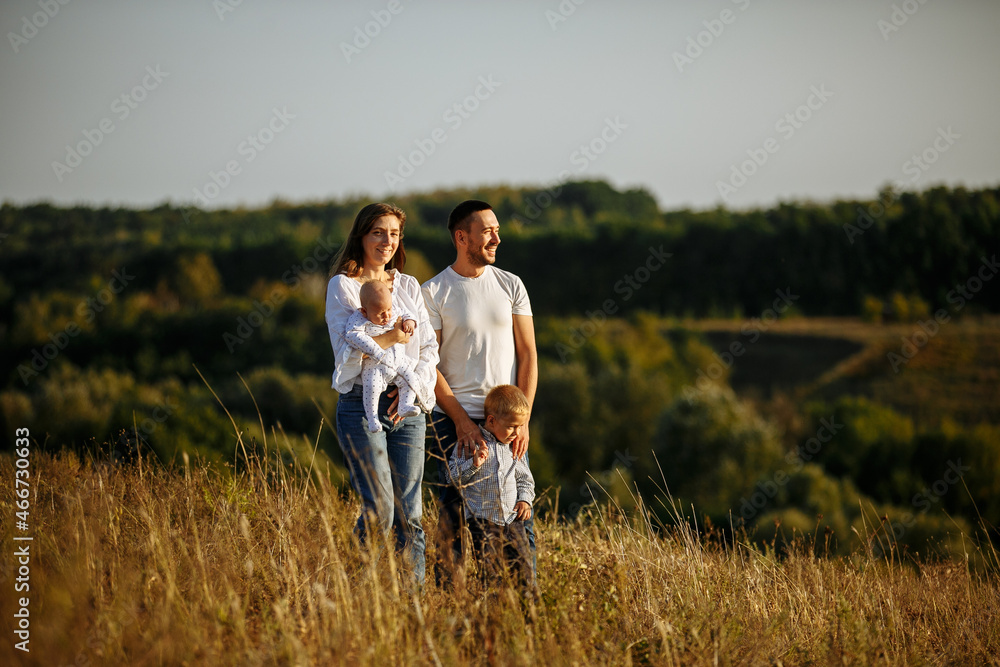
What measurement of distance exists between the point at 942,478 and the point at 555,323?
2121 cm

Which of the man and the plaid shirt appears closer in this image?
the plaid shirt

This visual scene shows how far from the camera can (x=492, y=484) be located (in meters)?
3.21

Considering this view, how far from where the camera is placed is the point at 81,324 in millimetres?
39688

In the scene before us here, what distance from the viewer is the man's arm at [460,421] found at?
3.23 meters

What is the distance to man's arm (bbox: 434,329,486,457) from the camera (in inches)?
127

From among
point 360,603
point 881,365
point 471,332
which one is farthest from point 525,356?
point 881,365

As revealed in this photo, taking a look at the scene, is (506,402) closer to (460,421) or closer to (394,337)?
(460,421)

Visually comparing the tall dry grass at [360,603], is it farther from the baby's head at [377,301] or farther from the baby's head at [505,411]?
the baby's head at [377,301]

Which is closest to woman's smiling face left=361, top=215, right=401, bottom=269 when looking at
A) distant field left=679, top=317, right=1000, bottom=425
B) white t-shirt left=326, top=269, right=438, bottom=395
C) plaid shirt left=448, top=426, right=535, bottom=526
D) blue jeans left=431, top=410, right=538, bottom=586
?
white t-shirt left=326, top=269, right=438, bottom=395

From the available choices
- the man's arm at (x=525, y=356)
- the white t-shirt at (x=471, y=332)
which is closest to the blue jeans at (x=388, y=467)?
the white t-shirt at (x=471, y=332)

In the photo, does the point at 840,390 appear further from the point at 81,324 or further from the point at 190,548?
the point at 81,324

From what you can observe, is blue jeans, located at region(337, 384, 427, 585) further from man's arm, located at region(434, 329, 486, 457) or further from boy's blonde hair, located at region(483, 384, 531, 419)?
boy's blonde hair, located at region(483, 384, 531, 419)

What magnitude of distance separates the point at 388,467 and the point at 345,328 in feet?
1.90

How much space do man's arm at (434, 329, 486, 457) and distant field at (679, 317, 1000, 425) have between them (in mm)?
28952
